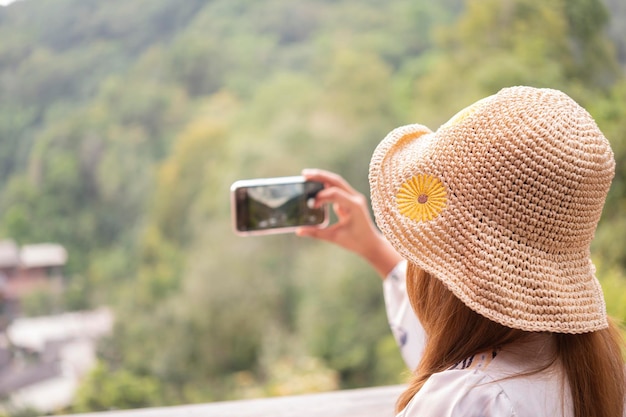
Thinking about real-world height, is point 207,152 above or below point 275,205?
above

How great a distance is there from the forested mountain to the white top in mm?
2807

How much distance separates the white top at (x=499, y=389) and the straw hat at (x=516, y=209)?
0.05 metres

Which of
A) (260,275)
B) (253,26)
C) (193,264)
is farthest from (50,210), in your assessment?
(253,26)

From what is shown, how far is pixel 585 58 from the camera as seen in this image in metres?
2.98

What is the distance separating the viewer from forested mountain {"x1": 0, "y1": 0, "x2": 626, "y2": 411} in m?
3.40

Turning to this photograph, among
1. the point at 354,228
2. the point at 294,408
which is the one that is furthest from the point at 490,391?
the point at 294,408

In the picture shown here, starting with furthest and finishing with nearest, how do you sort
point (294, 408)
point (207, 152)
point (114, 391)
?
point (207, 152)
point (114, 391)
point (294, 408)

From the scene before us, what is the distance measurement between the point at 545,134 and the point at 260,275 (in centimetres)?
305

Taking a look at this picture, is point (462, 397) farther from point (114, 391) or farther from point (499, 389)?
point (114, 391)

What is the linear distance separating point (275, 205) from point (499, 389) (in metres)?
0.45

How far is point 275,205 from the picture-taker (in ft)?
2.96

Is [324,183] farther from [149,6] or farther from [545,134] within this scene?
[149,6]

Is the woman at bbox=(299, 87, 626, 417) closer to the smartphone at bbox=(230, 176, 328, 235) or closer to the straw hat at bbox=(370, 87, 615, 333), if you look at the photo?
the straw hat at bbox=(370, 87, 615, 333)

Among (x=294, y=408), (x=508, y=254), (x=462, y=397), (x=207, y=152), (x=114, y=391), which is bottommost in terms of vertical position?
(x=114, y=391)
